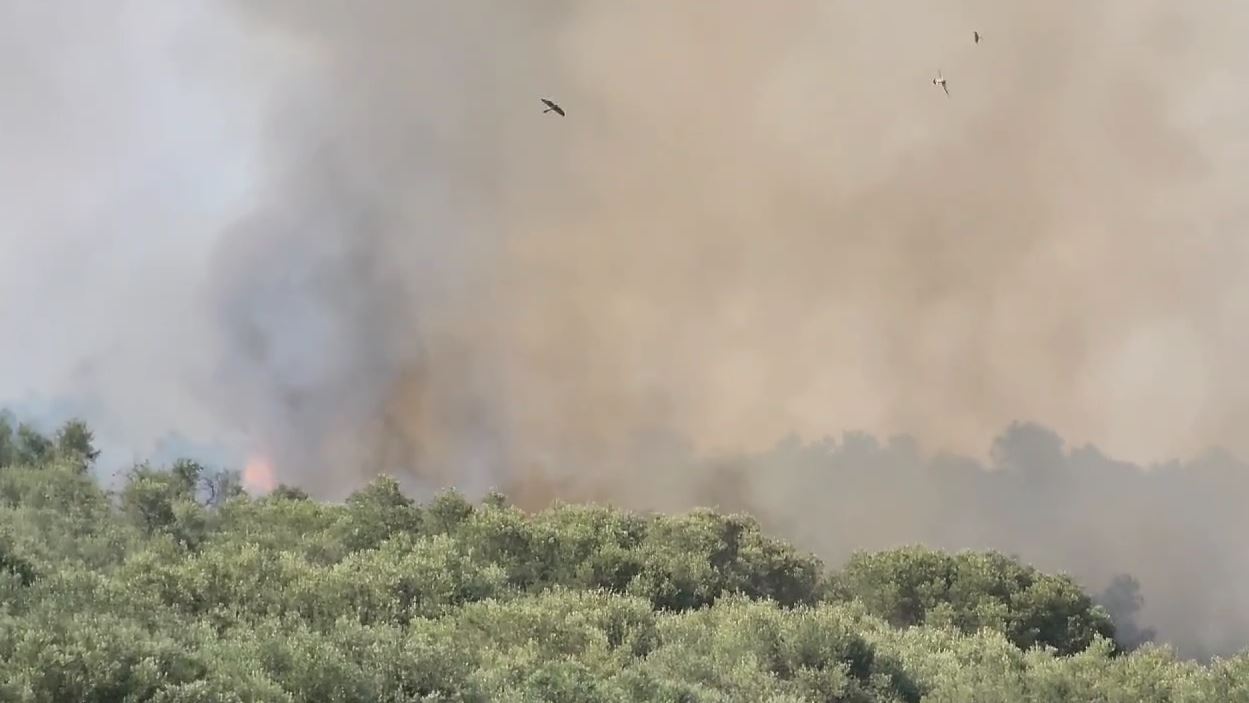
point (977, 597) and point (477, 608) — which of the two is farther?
point (977, 597)

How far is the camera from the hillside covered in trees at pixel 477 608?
28.6m

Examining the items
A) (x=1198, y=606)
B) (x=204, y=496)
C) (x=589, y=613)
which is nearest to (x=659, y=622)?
(x=589, y=613)

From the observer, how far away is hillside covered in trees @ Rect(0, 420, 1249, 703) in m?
28.6

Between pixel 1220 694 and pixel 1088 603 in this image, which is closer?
pixel 1220 694

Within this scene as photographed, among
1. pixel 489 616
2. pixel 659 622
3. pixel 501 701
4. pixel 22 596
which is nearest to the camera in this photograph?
pixel 501 701

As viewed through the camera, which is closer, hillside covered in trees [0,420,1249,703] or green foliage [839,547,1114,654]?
hillside covered in trees [0,420,1249,703]

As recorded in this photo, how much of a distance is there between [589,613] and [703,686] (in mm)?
7426

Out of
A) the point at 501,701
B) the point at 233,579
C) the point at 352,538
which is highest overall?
the point at 352,538

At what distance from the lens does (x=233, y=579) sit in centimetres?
3959

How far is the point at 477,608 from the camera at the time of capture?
3984 centimetres

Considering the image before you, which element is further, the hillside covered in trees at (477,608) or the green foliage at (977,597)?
the green foliage at (977,597)

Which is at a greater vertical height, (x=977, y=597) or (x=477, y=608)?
(x=977, y=597)

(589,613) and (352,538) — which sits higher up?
(352,538)

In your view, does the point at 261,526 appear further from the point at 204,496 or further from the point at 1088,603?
the point at 1088,603
